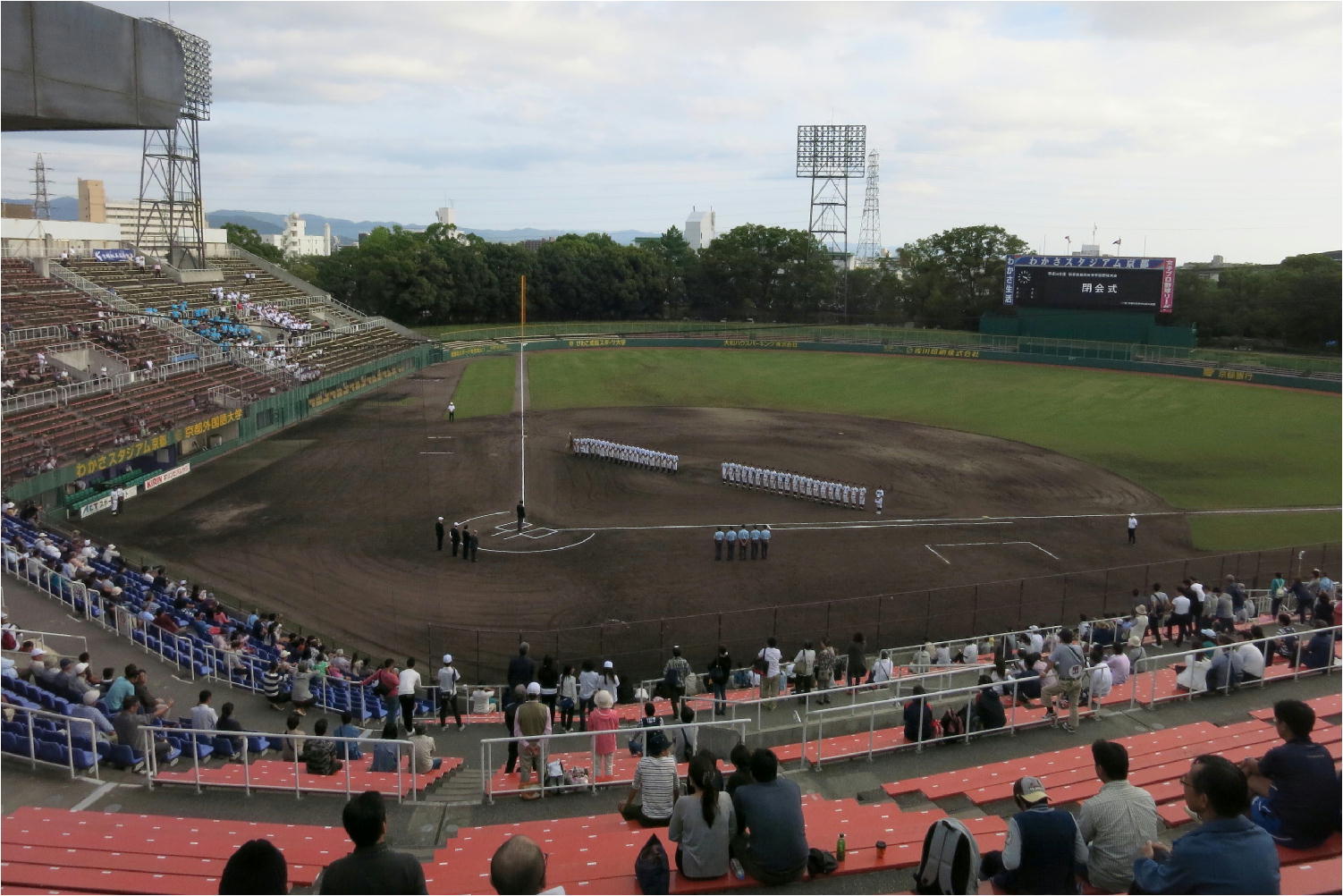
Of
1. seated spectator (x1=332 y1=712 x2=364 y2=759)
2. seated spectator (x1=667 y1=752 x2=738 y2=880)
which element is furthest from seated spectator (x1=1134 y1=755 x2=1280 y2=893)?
seated spectator (x1=332 y1=712 x2=364 y2=759)

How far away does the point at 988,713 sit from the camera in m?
12.4

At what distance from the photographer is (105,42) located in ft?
19.2

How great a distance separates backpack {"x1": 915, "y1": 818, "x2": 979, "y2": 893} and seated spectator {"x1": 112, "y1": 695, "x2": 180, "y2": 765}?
906 centimetres

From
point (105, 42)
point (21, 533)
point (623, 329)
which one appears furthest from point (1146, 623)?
point (623, 329)

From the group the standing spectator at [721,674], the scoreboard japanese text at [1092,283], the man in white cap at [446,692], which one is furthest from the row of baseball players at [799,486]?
the scoreboard japanese text at [1092,283]

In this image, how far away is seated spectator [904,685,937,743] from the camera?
12.1m

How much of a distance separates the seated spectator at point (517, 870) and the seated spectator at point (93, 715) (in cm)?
833

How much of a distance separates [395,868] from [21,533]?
22.8m

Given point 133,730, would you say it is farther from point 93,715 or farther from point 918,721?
point 918,721

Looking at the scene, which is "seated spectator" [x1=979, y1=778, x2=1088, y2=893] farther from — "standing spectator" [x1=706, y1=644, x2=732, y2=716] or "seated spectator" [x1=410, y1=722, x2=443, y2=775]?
"standing spectator" [x1=706, y1=644, x2=732, y2=716]

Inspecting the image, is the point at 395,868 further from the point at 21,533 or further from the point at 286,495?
the point at 286,495

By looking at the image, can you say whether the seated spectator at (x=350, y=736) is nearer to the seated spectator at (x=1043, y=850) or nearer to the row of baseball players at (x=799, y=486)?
the seated spectator at (x=1043, y=850)

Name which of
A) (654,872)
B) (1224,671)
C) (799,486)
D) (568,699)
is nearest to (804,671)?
(568,699)

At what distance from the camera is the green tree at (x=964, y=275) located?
8400cm
